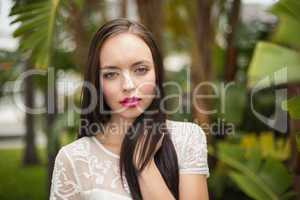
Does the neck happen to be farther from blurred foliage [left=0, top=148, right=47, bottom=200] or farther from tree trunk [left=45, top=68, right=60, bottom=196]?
blurred foliage [left=0, top=148, right=47, bottom=200]

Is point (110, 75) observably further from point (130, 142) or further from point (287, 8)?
point (287, 8)

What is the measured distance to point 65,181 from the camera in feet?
5.03

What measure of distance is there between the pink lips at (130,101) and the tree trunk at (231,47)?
2.27 metres

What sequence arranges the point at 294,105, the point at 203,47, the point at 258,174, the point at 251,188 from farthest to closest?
the point at 203,47
the point at 258,174
the point at 251,188
the point at 294,105

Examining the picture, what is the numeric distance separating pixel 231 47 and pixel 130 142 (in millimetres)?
2378

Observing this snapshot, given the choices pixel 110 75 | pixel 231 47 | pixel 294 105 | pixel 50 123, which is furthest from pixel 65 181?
pixel 50 123

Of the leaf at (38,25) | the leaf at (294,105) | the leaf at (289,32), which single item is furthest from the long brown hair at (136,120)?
the leaf at (289,32)

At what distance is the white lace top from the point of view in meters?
1.50

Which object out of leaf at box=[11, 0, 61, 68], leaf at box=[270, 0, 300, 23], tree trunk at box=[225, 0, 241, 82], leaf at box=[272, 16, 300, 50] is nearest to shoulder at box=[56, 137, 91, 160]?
leaf at box=[11, 0, 61, 68]

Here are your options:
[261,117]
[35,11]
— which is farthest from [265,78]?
[261,117]

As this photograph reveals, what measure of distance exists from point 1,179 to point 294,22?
5.01 meters

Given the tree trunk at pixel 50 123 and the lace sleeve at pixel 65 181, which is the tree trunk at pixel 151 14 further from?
the lace sleeve at pixel 65 181

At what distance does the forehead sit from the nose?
3 centimetres

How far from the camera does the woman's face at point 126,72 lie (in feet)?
4.94
